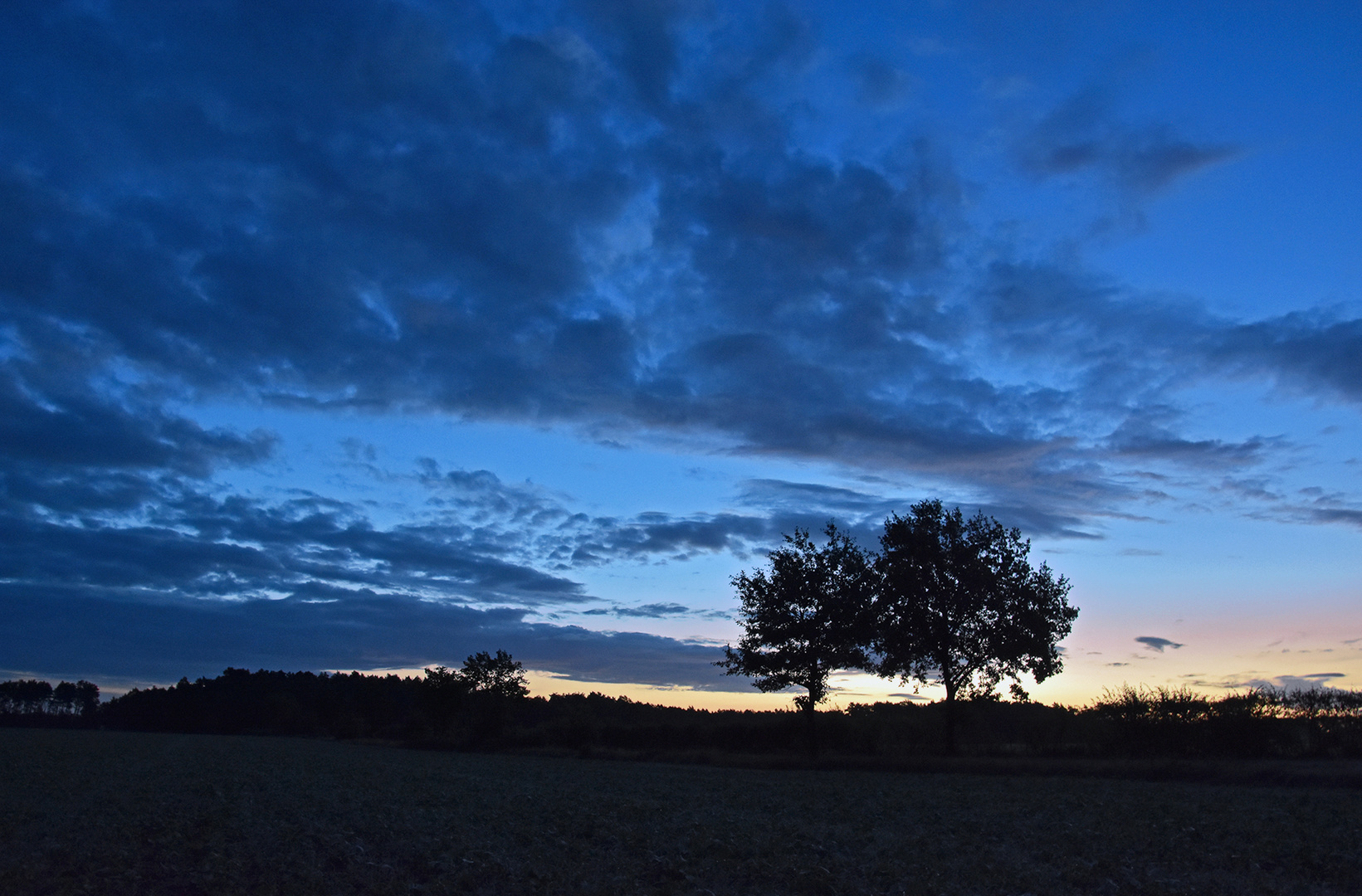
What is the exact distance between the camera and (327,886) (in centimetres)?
1037

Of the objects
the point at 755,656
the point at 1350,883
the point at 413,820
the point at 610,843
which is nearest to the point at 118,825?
the point at 413,820

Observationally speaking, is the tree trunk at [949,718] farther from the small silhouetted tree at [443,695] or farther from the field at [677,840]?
the small silhouetted tree at [443,695]

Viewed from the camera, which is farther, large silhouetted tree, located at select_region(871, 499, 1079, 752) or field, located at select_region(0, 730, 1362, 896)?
large silhouetted tree, located at select_region(871, 499, 1079, 752)

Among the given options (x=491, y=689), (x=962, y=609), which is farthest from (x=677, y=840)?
(x=491, y=689)

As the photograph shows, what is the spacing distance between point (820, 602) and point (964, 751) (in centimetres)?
1074

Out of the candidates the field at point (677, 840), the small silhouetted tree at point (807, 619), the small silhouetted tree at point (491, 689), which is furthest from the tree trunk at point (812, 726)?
the small silhouetted tree at point (491, 689)

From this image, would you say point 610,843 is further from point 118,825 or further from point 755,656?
point 755,656

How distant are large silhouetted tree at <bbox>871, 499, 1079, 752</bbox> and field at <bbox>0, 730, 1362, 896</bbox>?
14694 millimetres

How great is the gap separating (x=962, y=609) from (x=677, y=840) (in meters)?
31.0

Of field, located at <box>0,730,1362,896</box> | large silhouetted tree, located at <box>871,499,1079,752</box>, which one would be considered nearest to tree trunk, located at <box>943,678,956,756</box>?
large silhouetted tree, located at <box>871,499,1079,752</box>

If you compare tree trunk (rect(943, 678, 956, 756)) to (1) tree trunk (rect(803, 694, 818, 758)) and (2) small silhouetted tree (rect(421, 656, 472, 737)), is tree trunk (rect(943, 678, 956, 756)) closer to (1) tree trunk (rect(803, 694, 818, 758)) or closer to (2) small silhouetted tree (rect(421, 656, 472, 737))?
(1) tree trunk (rect(803, 694, 818, 758))

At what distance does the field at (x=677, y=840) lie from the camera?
10.7 m

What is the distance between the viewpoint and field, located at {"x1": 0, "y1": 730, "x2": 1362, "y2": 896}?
35.1ft

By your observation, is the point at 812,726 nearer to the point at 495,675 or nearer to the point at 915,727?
the point at 915,727
